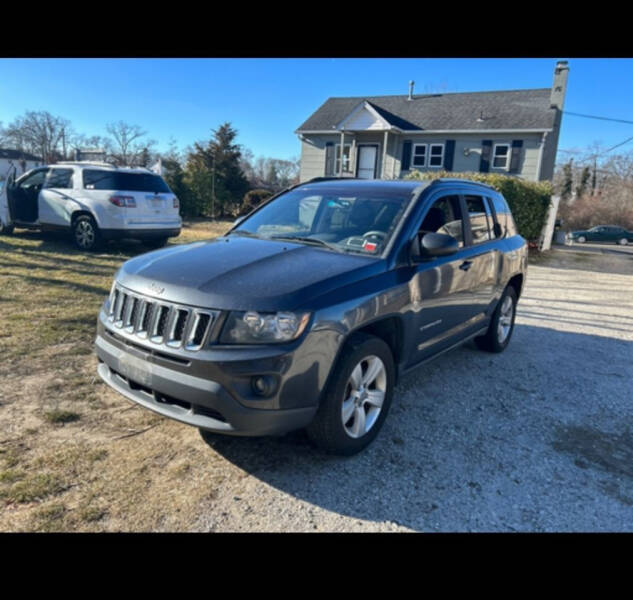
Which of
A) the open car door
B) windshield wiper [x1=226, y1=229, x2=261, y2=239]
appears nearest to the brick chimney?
the open car door

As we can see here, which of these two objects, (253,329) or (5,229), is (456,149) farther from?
(253,329)

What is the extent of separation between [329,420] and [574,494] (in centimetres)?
164

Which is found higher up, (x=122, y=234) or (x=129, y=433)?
(x=122, y=234)

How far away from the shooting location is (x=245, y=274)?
9.59 feet

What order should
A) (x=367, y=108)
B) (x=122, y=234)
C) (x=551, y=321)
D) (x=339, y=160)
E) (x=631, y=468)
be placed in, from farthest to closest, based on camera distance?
1. (x=339, y=160)
2. (x=367, y=108)
3. (x=122, y=234)
4. (x=551, y=321)
5. (x=631, y=468)

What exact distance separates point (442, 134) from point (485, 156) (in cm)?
242

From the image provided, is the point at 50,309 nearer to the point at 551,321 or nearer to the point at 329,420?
the point at 329,420

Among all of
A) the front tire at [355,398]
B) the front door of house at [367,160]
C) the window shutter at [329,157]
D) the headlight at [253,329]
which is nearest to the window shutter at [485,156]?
the front door of house at [367,160]
